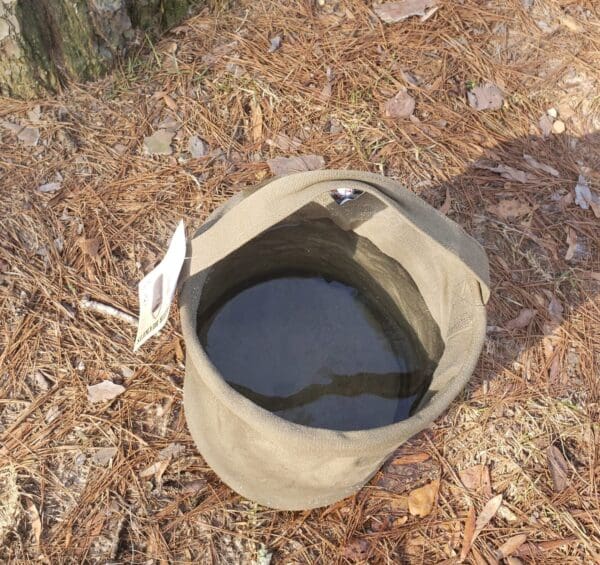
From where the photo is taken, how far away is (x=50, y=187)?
1.85 m

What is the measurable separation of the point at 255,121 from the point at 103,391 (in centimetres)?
101

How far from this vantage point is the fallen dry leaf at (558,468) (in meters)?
1.66

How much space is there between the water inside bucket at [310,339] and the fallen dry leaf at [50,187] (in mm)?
667

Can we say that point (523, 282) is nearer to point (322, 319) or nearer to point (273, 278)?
point (322, 319)

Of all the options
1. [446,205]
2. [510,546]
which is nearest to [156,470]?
[510,546]

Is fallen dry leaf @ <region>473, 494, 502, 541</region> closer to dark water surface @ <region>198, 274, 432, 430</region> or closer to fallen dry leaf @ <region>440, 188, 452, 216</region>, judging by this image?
dark water surface @ <region>198, 274, 432, 430</region>

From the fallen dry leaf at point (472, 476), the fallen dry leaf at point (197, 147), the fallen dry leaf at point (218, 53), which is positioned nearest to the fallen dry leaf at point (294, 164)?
the fallen dry leaf at point (197, 147)

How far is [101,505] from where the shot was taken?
4.91 feet

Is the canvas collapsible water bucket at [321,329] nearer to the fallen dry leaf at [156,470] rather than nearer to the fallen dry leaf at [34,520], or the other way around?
the fallen dry leaf at [156,470]

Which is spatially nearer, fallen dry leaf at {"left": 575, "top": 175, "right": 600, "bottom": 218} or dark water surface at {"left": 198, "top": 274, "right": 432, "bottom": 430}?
dark water surface at {"left": 198, "top": 274, "right": 432, "bottom": 430}

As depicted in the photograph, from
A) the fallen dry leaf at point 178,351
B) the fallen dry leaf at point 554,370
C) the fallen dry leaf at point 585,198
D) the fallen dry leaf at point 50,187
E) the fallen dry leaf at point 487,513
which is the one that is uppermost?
the fallen dry leaf at point 50,187

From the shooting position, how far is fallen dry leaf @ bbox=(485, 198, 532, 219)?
199 centimetres

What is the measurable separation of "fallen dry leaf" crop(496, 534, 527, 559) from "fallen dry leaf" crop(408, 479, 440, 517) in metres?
0.20

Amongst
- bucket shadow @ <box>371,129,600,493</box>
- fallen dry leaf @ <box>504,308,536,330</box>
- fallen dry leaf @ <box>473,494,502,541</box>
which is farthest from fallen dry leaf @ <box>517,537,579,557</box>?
fallen dry leaf @ <box>504,308,536,330</box>
